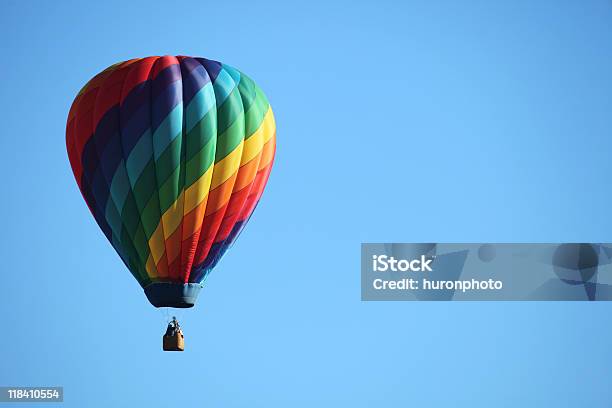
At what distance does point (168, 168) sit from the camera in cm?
4722

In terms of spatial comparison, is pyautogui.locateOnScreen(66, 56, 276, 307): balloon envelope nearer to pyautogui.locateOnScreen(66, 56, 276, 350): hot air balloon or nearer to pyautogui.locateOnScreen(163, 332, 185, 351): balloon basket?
pyautogui.locateOnScreen(66, 56, 276, 350): hot air balloon

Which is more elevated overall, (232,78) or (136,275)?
(232,78)

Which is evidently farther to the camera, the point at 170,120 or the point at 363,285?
the point at 363,285

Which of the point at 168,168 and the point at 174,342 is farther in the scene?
the point at 174,342

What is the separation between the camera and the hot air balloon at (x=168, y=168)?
155 ft

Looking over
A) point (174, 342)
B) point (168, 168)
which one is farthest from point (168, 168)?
point (174, 342)

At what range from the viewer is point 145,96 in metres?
47.5

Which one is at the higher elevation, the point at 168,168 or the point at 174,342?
the point at 168,168

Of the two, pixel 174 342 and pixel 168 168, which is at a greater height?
pixel 168 168

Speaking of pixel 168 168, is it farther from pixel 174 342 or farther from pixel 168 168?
pixel 174 342

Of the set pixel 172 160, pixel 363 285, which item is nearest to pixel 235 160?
pixel 172 160

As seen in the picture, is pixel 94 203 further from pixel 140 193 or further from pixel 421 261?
pixel 421 261

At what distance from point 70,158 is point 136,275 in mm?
3063

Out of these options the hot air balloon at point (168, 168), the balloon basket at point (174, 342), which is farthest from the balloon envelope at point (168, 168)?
the balloon basket at point (174, 342)
